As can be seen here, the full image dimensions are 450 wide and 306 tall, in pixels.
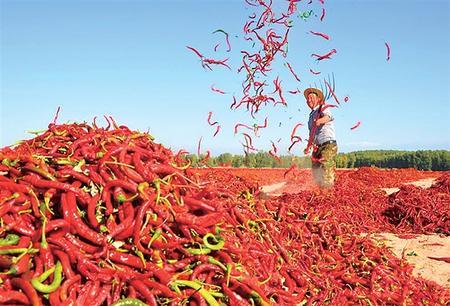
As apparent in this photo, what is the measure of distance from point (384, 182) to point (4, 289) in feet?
47.8

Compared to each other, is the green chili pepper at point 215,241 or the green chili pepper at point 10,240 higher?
the green chili pepper at point 10,240

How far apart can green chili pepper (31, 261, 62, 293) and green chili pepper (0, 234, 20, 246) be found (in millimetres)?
348

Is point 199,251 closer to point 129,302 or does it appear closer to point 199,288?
point 199,288

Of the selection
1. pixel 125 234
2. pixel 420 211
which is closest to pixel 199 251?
pixel 125 234

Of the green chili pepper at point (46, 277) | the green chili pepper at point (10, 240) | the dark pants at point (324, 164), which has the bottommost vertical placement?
the green chili pepper at point (46, 277)

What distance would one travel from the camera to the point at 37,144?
386 cm

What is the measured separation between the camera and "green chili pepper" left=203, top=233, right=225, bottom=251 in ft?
10.5

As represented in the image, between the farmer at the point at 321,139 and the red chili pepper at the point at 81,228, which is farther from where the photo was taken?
the farmer at the point at 321,139

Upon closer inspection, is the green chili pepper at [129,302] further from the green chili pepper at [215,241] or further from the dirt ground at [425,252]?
the dirt ground at [425,252]

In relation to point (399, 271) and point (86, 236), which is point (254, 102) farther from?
point (86, 236)

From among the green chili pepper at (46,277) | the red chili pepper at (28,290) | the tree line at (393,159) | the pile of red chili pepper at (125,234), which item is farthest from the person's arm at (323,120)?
the tree line at (393,159)

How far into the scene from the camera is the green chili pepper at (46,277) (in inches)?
103

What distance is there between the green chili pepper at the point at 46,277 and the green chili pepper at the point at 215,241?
976 mm

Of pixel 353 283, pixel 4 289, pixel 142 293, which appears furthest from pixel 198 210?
pixel 353 283
